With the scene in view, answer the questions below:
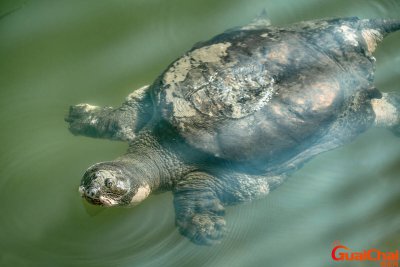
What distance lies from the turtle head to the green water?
68 cm

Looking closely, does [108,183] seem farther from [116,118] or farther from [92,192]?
[116,118]

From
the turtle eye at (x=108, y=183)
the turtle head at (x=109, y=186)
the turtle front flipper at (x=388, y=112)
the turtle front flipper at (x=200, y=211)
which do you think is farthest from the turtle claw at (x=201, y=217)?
the turtle front flipper at (x=388, y=112)

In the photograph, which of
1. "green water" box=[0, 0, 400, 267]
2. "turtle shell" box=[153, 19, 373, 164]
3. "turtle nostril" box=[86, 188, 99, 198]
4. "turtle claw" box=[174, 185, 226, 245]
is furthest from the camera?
"green water" box=[0, 0, 400, 267]

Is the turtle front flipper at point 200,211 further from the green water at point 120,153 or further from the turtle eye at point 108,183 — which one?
the turtle eye at point 108,183

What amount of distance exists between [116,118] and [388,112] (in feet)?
9.46

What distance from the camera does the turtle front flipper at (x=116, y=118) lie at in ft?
13.5

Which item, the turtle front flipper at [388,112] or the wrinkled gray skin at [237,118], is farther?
the turtle front flipper at [388,112]

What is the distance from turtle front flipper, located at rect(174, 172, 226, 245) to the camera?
142 inches

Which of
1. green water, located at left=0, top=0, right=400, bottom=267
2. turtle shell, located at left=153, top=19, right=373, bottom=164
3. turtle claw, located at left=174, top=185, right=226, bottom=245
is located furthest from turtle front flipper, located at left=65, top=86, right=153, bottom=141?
turtle claw, located at left=174, top=185, right=226, bottom=245

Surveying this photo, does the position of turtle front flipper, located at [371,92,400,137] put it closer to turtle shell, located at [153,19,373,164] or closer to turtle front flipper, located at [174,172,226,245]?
turtle shell, located at [153,19,373,164]

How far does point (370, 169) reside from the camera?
4.25 metres

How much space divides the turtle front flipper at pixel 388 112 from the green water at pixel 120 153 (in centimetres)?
20

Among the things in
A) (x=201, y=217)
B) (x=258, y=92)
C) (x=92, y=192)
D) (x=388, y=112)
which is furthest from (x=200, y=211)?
(x=388, y=112)

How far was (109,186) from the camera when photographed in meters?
3.15
